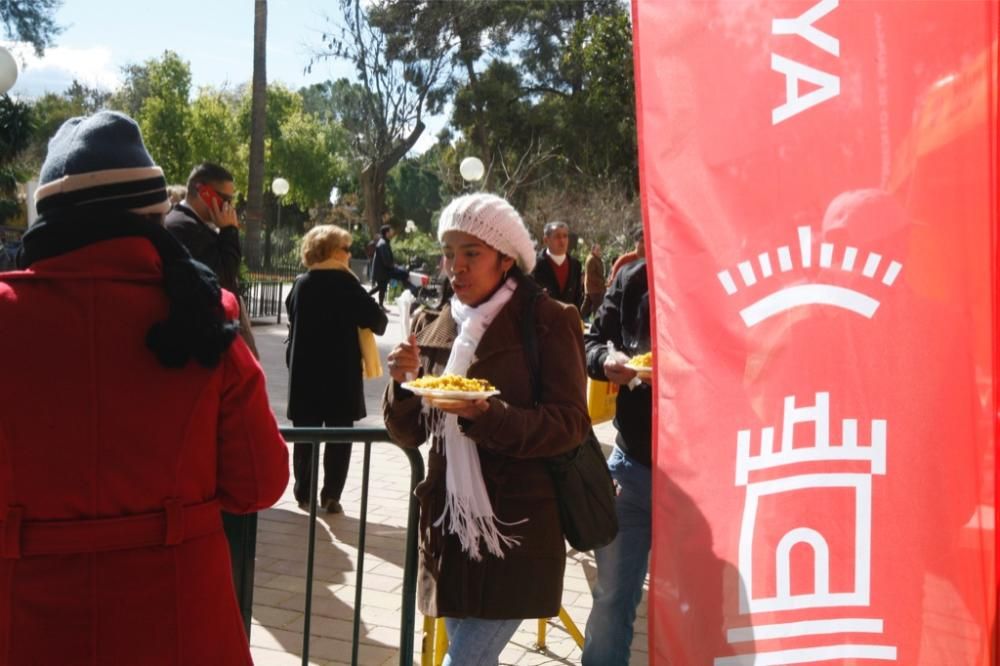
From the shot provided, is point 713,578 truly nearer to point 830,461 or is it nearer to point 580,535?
point 830,461

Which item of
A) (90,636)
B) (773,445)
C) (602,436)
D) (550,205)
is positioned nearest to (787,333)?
(773,445)

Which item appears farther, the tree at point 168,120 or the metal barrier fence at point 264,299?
the tree at point 168,120

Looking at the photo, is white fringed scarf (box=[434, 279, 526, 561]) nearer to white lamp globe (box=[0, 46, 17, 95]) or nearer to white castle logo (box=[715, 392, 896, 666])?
white castle logo (box=[715, 392, 896, 666])

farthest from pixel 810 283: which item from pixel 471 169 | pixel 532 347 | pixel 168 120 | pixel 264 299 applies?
pixel 168 120

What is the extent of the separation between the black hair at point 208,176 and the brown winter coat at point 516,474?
8.98 feet

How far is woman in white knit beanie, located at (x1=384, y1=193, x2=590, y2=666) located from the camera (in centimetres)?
294

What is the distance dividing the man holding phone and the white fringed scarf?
94.5 inches

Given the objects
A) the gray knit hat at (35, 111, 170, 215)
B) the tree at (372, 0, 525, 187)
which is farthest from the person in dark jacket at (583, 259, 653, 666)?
the tree at (372, 0, 525, 187)

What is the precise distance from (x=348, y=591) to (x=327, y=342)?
6.25 feet

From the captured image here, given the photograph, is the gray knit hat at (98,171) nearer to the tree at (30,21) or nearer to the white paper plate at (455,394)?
the white paper plate at (455,394)

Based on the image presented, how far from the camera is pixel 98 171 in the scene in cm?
209

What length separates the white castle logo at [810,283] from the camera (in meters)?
2.04

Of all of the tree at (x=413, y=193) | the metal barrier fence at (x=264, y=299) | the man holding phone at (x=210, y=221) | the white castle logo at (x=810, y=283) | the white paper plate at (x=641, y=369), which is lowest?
the white paper plate at (x=641, y=369)

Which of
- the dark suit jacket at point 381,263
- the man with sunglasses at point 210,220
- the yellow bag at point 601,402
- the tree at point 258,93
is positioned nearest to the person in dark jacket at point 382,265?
the dark suit jacket at point 381,263
